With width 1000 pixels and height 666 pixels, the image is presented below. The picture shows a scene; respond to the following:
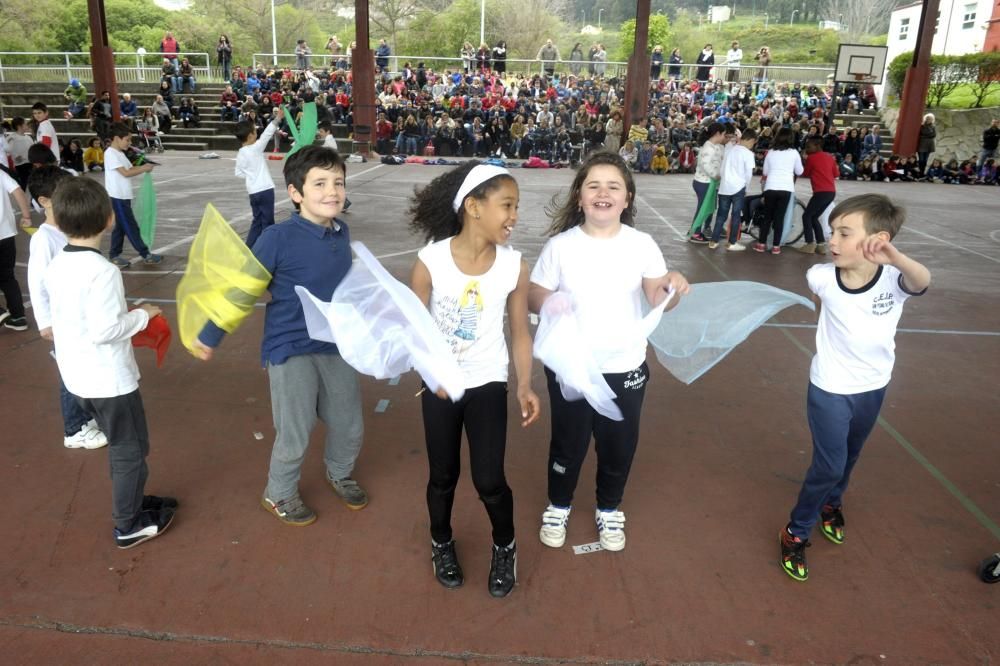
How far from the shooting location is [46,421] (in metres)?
4.12

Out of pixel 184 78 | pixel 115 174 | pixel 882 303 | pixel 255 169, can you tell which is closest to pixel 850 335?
pixel 882 303

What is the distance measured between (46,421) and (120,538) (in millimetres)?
1593

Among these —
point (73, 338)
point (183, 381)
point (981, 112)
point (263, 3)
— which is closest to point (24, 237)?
point (183, 381)

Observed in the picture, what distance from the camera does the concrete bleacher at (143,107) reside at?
24156 millimetres

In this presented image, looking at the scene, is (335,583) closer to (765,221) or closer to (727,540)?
(727,540)

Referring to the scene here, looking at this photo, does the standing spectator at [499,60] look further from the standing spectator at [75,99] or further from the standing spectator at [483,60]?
the standing spectator at [75,99]

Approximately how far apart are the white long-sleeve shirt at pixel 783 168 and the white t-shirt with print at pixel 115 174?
295 inches

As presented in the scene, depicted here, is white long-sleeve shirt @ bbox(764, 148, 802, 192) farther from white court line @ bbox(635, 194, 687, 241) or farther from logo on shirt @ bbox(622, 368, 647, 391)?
logo on shirt @ bbox(622, 368, 647, 391)

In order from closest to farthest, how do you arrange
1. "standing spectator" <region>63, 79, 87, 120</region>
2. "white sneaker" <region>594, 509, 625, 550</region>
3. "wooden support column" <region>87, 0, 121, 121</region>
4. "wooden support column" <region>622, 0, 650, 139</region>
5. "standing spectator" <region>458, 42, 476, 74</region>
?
"white sneaker" <region>594, 509, 625, 550</region> → "wooden support column" <region>622, 0, 650, 139</region> → "wooden support column" <region>87, 0, 121, 121</region> → "standing spectator" <region>63, 79, 87, 120</region> → "standing spectator" <region>458, 42, 476, 74</region>

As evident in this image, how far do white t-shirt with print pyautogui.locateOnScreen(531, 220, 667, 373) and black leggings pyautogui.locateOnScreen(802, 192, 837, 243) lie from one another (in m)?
7.54

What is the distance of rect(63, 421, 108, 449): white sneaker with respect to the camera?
3807 mm

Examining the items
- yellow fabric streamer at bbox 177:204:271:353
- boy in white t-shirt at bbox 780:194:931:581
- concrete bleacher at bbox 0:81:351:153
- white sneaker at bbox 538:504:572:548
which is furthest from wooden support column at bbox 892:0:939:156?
yellow fabric streamer at bbox 177:204:271:353

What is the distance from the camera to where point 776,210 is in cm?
942

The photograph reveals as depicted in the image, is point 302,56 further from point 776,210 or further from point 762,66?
point 776,210
